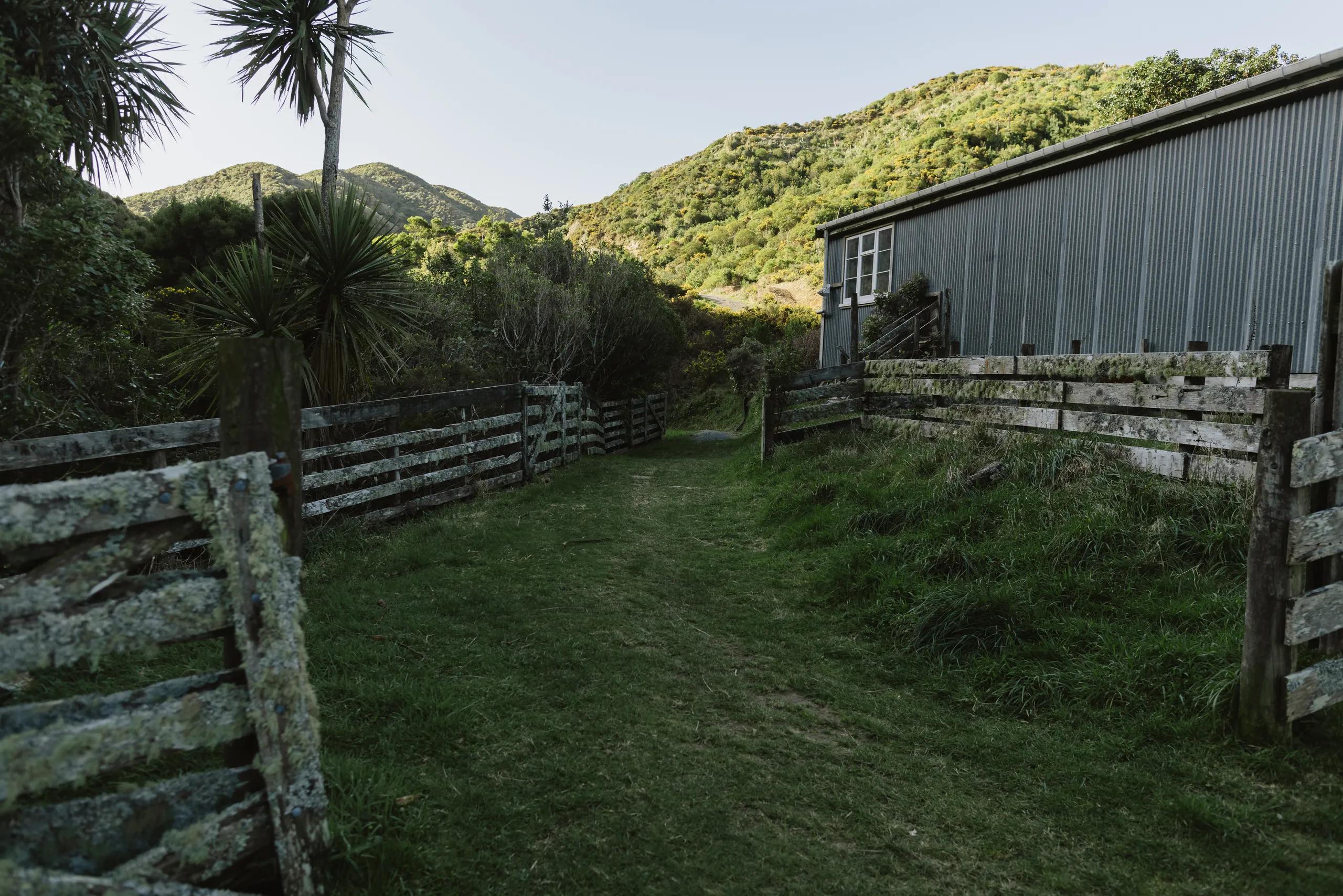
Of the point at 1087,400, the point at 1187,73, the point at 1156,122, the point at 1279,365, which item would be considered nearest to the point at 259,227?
the point at 1087,400

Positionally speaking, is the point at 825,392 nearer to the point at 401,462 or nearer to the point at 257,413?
the point at 401,462

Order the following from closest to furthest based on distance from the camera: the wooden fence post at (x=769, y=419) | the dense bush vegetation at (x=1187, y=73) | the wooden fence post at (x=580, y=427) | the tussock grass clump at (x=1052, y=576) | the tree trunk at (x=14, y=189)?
the tussock grass clump at (x=1052, y=576) → the tree trunk at (x=14, y=189) → the wooden fence post at (x=769, y=419) → the wooden fence post at (x=580, y=427) → the dense bush vegetation at (x=1187, y=73)

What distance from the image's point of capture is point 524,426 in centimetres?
992

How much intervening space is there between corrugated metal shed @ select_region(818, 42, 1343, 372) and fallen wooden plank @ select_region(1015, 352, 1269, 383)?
4163 millimetres

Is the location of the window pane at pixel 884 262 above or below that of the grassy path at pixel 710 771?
above

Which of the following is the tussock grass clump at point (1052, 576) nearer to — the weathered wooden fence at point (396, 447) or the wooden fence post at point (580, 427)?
the weathered wooden fence at point (396, 447)

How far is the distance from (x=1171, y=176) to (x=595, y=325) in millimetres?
10998

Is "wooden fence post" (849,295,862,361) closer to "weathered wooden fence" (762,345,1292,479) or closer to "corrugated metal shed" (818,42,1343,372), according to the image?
"corrugated metal shed" (818,42,1343,372)

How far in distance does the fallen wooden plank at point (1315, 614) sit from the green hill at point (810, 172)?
31595 mm

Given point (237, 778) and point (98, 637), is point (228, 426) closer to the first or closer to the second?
point (98, 637)

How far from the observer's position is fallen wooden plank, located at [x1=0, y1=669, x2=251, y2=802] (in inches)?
61.6

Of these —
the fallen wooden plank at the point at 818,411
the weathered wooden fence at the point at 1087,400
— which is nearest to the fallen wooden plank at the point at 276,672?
the weathered wooden fence at the point at 1087,400

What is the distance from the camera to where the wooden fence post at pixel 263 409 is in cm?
210

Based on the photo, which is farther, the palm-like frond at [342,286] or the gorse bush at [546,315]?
the gorse bush at [546,315]
